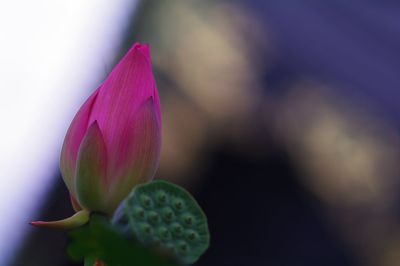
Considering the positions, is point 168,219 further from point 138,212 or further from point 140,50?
point 140,50

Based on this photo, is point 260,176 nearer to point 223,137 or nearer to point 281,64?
point 223,137

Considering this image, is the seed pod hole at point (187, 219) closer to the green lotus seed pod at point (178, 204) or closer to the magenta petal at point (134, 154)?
the green lotus seed pod at point (178, 204)

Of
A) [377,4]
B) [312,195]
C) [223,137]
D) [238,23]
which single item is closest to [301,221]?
[312,195]

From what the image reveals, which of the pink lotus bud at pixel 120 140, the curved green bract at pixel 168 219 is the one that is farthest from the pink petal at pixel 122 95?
the curved green bract at pixel 168 219

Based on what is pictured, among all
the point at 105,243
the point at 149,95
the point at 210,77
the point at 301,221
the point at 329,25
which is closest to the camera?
the point at 105,243

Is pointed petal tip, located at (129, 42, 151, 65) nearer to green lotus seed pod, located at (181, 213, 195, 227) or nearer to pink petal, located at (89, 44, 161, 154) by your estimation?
pink petal, located at (89, 44, 161, 154)

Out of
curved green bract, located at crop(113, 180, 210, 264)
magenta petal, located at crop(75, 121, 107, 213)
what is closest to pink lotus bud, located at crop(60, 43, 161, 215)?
magenta petal, located at crop(75, 121, 107, 213)

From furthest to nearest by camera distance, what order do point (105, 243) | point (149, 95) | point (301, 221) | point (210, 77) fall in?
point (210, 77) → point (301, 221) → point (149, 95) → point (105, 243)
